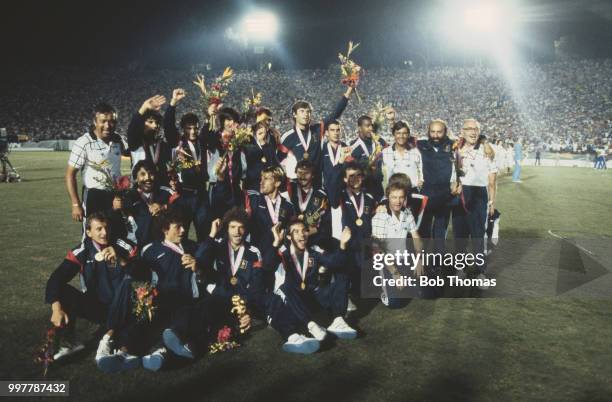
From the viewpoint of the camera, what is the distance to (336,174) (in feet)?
18.1

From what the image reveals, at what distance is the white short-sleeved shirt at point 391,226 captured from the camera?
543cm

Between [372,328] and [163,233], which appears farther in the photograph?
[163,233]

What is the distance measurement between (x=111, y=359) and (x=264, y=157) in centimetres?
334

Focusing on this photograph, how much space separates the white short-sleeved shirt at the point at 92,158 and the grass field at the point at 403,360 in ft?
4.84

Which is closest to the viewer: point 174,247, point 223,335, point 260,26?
point 223,335

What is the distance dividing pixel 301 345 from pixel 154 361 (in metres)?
1.21

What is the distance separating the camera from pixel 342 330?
4.39 metres

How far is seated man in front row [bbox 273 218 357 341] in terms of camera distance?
15.3 feet

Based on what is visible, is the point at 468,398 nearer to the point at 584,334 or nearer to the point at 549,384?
the point at 549,384

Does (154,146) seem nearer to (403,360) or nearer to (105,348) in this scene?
(105,348)

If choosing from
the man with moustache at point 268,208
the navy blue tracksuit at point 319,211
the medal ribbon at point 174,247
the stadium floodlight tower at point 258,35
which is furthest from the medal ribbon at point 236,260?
the stadium floodlight tower at point 258,35

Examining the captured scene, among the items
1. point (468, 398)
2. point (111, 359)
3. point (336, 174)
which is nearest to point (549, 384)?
point (468, 398)

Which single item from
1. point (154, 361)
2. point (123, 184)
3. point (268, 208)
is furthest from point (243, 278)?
point (123, 184)

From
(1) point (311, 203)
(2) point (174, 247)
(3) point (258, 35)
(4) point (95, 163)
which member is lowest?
(2) point (174, 247)
